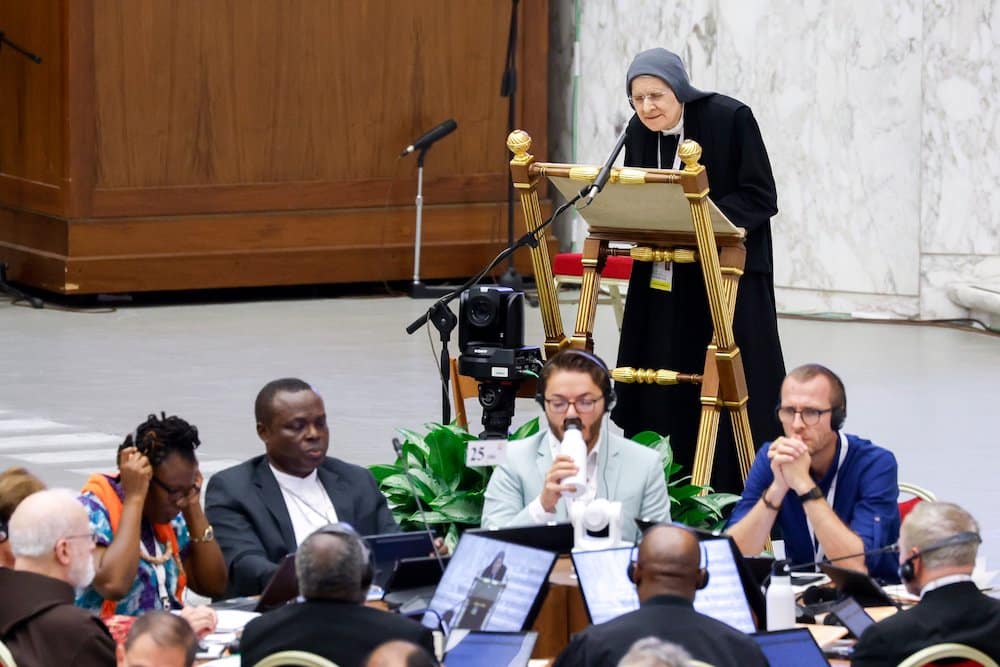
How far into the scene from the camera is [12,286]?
545 inches

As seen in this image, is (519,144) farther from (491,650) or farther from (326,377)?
(326,377)

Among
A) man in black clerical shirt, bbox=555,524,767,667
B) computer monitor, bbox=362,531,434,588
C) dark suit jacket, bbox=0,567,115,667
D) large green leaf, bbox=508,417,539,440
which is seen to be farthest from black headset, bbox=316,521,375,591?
large green leaf, bbox=508,417,539,440

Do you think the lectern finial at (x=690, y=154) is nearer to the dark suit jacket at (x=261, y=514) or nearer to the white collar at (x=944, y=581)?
the dark suit jacket at (x=261, y=514)

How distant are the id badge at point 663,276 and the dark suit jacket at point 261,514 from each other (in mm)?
1672

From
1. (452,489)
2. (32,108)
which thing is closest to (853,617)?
(452,489)

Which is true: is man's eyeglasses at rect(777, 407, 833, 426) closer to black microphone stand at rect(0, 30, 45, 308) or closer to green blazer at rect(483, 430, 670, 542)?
green blazer at rect(483, 430, 670, 542)

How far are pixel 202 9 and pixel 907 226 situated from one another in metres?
4.76

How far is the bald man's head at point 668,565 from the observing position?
13.6ft

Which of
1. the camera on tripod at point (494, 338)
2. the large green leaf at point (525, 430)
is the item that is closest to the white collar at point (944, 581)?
the large green leaf at point (525, 430)

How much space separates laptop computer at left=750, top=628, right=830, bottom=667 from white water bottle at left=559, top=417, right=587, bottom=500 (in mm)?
1113

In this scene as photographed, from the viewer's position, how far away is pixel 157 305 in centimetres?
1380

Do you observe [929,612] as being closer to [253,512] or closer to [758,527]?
[758,527]

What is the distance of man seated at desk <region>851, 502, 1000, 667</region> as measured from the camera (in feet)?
14.0

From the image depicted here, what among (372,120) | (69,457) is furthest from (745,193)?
(372,120)
